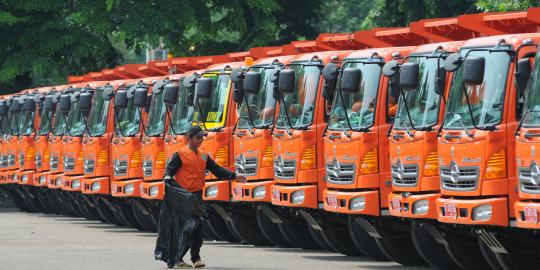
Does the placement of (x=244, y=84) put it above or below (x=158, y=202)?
above

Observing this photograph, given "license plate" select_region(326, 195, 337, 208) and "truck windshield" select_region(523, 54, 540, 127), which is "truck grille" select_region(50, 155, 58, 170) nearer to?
"license plate" select_region(326, 195, 337, 208)

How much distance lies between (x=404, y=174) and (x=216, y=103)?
23.5ft

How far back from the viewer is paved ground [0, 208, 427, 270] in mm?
21031

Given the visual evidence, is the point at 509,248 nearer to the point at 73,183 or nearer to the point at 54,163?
the point at 73,183

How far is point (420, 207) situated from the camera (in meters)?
19.0

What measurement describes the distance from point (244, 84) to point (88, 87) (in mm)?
10604

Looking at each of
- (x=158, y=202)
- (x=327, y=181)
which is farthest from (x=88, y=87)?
(x=327, y=181)

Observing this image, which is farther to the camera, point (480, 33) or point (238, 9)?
point (238, 9)

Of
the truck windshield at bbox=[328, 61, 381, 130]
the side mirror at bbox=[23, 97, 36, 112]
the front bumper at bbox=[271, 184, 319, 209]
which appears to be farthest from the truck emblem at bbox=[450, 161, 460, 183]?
the side mirror at bbox=[23, 97, 36, 112]

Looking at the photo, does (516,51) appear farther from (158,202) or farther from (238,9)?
(238,9)

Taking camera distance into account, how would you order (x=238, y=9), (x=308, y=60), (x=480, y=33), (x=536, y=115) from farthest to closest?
(x=238, y=9)
(x=308, y=60)
(x=480, y=33)
(x=536, y=115)

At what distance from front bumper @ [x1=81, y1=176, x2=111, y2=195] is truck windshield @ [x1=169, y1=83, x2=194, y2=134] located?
15.0ft

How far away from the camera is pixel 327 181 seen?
71.0 feet

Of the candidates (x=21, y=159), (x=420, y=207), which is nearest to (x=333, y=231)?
(x=420, y=207)
